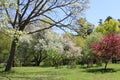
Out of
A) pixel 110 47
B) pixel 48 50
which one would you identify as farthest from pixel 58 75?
pixel 48 50

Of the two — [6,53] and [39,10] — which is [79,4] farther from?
[6,53]

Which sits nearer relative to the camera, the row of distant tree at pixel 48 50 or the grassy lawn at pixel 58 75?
the grassy lawn at pixel 58 75

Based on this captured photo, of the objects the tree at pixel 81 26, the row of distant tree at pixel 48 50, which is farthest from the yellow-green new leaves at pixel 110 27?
the tree at pixel 81 26

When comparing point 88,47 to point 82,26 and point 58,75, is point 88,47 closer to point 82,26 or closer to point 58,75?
point 82,26

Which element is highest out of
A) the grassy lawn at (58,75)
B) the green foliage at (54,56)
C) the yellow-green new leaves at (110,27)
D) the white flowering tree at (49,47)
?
the yellow-green new leaves at (110,27)

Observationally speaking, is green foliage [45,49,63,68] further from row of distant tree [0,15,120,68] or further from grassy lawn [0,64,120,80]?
grassy lawn [0,64,120,80]

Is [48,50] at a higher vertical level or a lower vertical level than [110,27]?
lower

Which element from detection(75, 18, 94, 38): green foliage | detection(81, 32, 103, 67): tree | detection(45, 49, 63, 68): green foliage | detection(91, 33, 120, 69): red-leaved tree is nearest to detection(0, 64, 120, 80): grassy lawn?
detection(75, 18, 94, 38): green foliage

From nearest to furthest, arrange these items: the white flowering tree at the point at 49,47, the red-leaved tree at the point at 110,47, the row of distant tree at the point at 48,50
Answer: the red-leaved tree at the point at 110,47 → the row of distant tree at the point at 48,50 → the white flowering tree at the point at 49,47

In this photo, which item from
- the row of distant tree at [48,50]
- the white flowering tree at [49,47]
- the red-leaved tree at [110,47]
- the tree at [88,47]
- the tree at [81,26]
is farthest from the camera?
the tree at [88,47]

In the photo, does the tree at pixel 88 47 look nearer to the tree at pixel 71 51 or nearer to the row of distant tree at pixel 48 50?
the row of distant tree at pixel 48 50

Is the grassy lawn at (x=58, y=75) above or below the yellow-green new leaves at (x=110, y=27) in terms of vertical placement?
below

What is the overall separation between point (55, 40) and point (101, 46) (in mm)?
19337

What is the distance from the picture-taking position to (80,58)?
5731 centimetres
